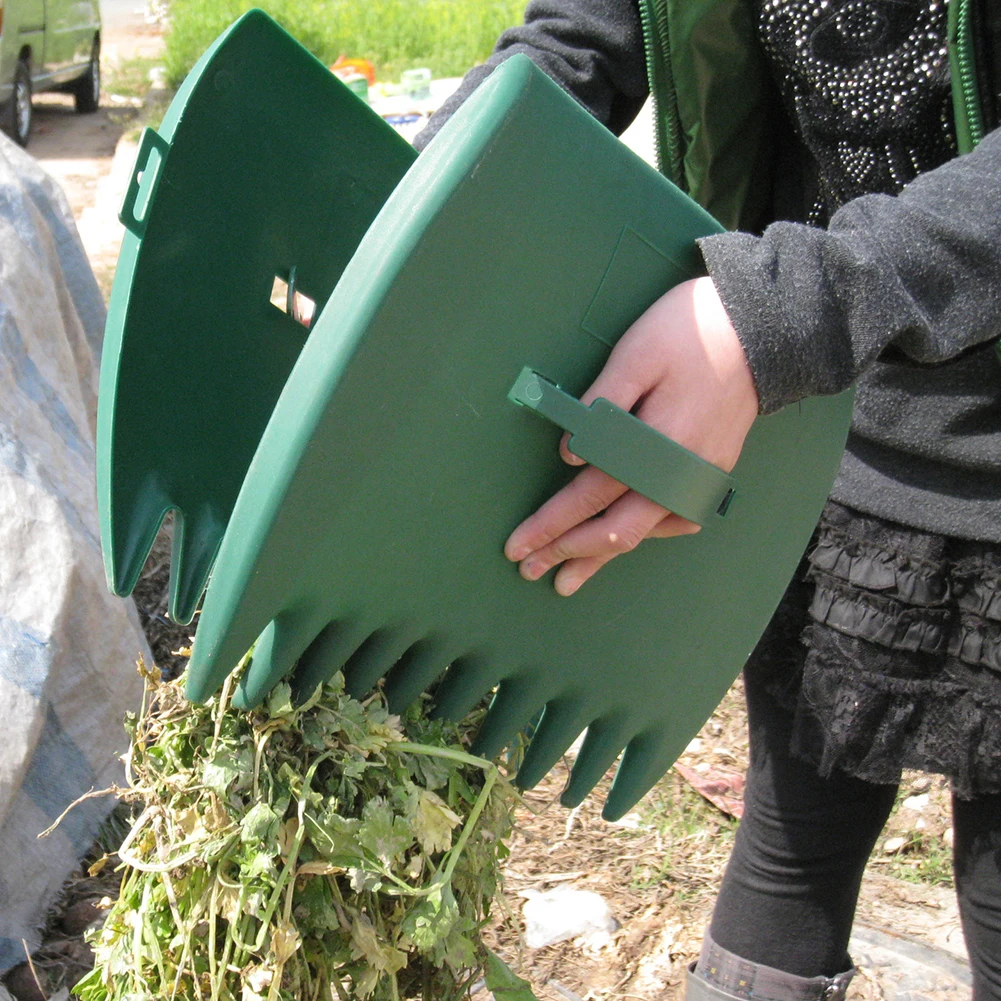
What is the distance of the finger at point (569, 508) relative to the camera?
0.87m

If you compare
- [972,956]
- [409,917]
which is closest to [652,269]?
[409,917]

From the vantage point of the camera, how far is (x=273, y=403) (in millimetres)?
1190

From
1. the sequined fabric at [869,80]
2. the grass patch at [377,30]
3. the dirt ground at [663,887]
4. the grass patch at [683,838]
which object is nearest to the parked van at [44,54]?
the grass patch at [377,30]

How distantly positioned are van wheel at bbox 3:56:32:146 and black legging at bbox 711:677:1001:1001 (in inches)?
312

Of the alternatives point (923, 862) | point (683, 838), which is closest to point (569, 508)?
point (683, 838)

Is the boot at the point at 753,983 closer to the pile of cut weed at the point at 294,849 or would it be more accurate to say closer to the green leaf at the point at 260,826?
the pile of cut weed at the point at 294,849

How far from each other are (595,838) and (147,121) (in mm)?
7301

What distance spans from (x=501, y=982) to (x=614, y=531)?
60 cm

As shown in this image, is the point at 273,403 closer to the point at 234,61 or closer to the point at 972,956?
the point at 234,61

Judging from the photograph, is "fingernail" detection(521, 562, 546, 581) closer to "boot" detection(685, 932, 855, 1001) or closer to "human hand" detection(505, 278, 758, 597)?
"human hand" detection(505, 278, 758, 597)

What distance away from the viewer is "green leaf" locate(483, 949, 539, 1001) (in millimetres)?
1245

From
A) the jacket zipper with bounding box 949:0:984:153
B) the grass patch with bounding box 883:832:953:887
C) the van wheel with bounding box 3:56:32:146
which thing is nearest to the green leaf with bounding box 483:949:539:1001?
the jacket zipper with bounding box 949:0:984:153

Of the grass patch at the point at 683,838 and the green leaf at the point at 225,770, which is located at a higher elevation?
the green leaf at the point at 225,770

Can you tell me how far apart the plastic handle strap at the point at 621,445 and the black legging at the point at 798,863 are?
563mm
